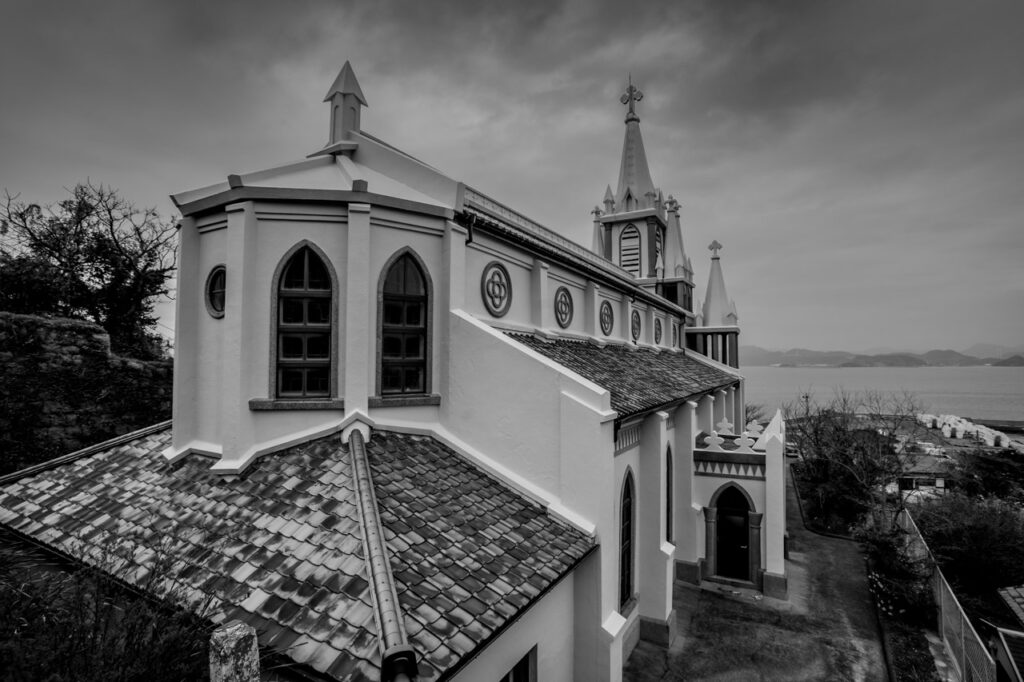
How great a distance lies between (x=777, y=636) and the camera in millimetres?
11305

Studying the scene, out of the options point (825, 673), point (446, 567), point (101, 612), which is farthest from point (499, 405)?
point (825, 673)

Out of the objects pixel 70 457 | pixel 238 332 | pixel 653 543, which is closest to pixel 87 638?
pixel 238 332

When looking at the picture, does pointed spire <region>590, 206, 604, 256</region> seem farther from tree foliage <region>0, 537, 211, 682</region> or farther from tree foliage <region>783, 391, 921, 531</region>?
tree foliage <region>0, 537, 211, 682</region>

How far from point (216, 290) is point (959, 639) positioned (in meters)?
16.3

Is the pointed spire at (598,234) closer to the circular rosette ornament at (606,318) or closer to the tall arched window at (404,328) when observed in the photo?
the circular rosette ornament at (606,318)

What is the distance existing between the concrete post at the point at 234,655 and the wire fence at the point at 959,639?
11.4 metres

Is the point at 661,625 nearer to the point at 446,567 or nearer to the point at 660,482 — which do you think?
the point at 660,482

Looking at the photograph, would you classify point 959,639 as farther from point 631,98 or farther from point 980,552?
point 631,98

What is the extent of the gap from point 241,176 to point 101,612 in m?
6.40

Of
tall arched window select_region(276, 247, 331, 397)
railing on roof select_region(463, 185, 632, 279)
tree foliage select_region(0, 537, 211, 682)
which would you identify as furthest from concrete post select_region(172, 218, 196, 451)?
railing on roof select_region(463, 185, 632, 279)

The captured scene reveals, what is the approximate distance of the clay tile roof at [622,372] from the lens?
10.5 meters

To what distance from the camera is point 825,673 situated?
32.6 feet

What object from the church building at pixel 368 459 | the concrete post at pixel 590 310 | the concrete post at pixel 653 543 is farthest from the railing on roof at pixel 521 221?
the concrete post at pixel 653 543

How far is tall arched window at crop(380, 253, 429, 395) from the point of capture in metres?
8.50
